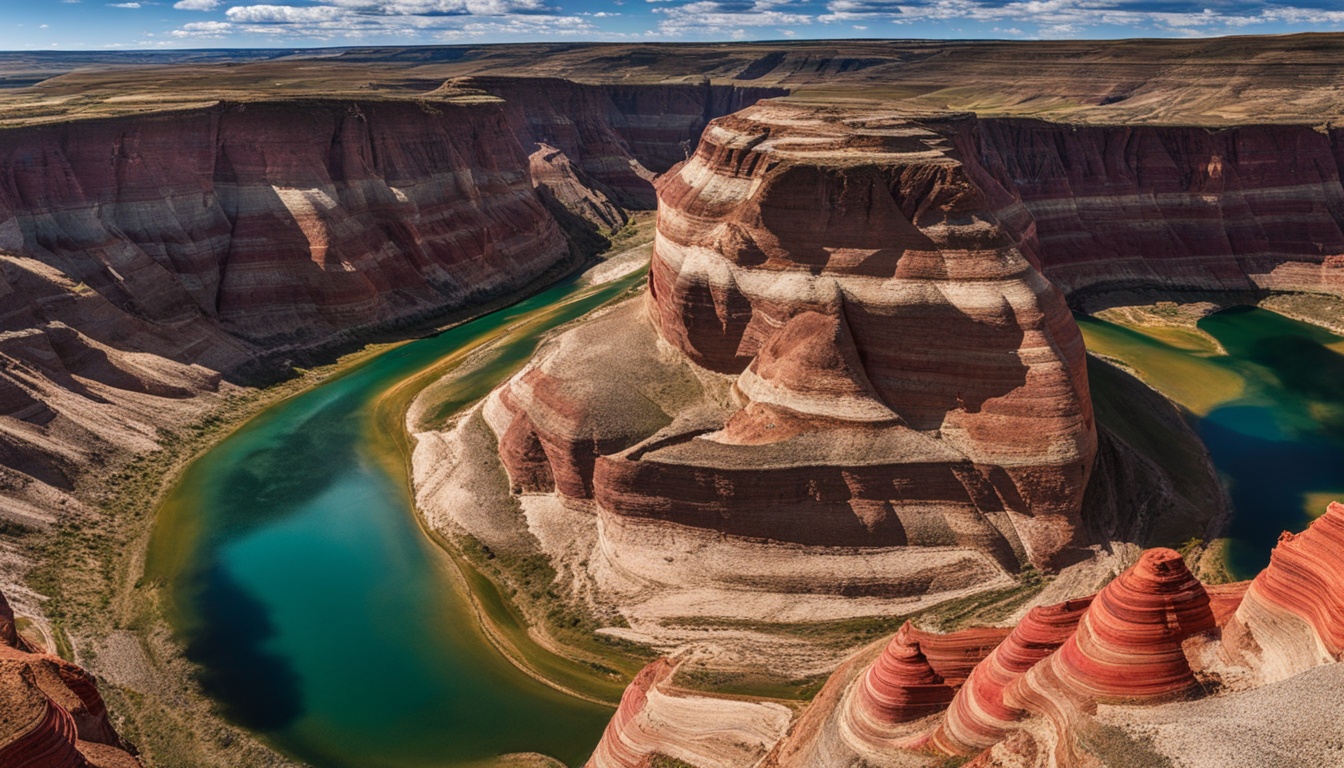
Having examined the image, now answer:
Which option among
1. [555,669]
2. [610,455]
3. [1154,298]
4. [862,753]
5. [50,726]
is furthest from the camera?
[1154,298]

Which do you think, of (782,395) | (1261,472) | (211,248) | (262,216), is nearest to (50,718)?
(782,395)

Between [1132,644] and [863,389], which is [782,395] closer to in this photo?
[863,389]

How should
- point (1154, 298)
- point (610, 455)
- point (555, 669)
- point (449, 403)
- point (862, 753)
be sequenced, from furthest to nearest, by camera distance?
point (1154, 298), point (449, 403), point (610, 455), point (555, 669), point (862, 753)

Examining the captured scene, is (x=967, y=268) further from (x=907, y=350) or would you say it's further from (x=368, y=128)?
(x=368, y=128)

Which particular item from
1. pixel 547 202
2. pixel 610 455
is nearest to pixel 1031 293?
pixel 610 455

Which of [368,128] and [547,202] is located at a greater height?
[368,128]

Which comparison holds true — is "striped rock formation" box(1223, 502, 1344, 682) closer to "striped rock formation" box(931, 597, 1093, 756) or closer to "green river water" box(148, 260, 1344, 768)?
"striped rock formation" box(931, 597, 1093, 756)

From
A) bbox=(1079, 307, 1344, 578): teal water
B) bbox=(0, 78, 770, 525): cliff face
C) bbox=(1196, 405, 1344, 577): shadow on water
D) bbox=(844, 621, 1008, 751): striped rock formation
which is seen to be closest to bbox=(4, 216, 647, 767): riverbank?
bbox=(0, 78, 770, 525): cliff face
